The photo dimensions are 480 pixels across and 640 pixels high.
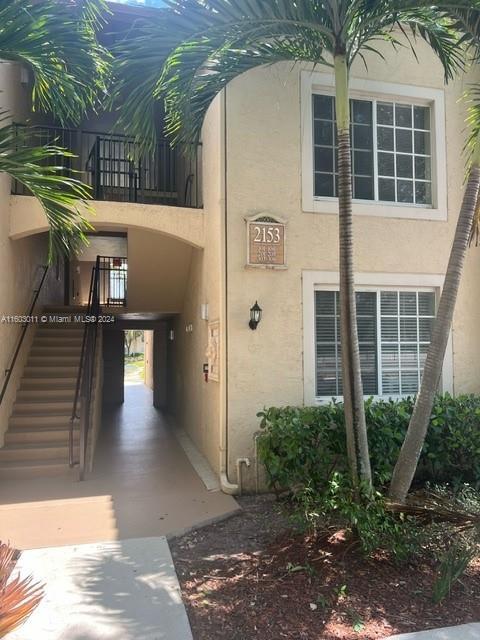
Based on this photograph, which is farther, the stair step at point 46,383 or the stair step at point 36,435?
the stair step at point 46,383

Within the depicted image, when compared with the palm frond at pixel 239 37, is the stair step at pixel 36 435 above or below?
below

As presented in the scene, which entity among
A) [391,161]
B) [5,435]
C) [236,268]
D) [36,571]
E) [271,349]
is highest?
[391,161]

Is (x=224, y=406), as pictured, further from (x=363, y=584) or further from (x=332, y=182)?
(x=332, y=182)

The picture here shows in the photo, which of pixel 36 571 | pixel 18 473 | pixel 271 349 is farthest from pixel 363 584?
pixel 18 473

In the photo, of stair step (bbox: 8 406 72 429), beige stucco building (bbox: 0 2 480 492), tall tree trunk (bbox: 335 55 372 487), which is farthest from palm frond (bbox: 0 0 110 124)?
stair step (bbox: 8 406 72 429)

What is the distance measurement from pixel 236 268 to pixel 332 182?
1.93m

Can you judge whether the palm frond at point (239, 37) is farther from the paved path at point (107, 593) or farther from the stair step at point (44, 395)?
the stair step at point (44, 395)

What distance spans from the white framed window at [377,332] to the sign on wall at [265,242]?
50 cm

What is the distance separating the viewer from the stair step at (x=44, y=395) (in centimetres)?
770

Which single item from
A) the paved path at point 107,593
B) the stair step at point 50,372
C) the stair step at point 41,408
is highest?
the stair step at point 50,372

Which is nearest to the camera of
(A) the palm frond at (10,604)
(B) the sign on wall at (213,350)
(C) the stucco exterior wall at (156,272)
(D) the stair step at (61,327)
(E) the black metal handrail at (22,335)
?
(A) the palm frond at (10,604)

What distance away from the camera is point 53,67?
14.0 ft

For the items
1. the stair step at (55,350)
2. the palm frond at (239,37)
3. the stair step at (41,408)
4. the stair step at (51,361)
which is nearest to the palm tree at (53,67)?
the palm frond at (239,37)

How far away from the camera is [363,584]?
3.57m
